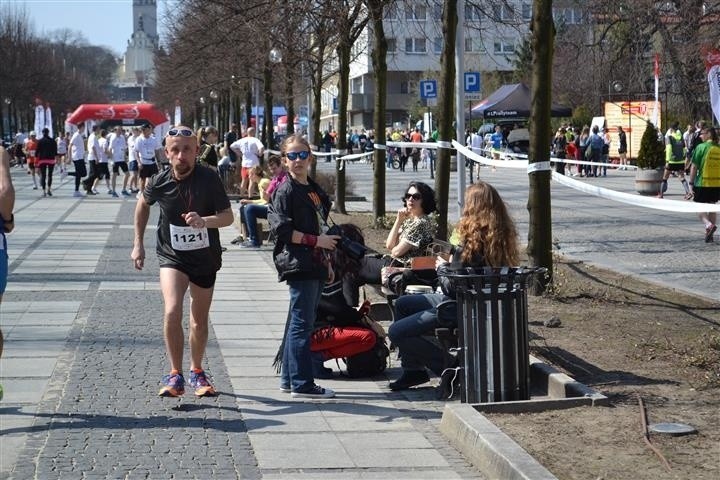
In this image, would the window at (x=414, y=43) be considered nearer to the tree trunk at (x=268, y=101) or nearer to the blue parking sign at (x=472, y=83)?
the blue parking sign at (x=472, y=83)

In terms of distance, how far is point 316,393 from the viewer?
877 centimetres

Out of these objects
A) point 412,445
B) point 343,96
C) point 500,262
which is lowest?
point 412,445

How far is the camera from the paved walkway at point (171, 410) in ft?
22.6

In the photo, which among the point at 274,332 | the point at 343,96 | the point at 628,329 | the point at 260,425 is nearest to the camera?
the point at 260,425

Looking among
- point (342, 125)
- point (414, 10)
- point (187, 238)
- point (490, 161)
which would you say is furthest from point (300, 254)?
point (342, 125)

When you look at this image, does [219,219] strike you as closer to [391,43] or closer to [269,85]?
[391,43]

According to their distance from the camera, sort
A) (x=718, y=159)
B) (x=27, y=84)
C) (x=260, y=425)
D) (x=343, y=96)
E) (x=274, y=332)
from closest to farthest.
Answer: (x=260, y=425) → (x=274, y=332) → (x=718, y=159) → (x=343, y=96) → (x=27, y=84)

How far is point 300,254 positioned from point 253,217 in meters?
11.0

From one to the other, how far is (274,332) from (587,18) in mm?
36261

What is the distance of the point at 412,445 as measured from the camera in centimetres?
744

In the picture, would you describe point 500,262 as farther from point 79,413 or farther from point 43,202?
point 43,202

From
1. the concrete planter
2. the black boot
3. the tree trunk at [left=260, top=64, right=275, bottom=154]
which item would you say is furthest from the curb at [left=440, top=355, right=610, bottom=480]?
the tree trunk at [left=260, top=64, right=275, bottom=154]

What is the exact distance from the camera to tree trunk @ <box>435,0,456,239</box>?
53.6 ft

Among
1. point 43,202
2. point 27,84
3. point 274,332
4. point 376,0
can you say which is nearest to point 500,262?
point 274,332
